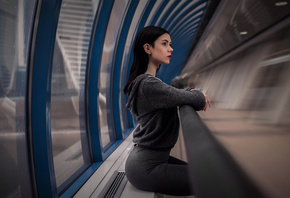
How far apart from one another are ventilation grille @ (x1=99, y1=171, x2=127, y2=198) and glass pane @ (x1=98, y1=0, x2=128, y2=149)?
2217 millimetres

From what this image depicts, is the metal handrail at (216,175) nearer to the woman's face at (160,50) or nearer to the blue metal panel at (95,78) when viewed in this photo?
the woman's face at (160,50)

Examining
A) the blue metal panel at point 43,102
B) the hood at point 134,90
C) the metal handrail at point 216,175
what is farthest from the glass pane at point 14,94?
the metal handrail at point 216,175

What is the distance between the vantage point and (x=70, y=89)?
352 cm

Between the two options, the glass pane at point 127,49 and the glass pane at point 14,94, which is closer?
the glass pane at point 14,94

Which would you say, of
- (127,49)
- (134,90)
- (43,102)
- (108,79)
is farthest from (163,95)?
(127,49)

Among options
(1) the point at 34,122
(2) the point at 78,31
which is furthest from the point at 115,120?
(1) the point at 34,122

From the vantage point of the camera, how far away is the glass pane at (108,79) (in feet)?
17.0

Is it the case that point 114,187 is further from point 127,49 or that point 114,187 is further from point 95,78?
point 127,49

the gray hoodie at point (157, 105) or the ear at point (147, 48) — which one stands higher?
the ear at point (147, 48)

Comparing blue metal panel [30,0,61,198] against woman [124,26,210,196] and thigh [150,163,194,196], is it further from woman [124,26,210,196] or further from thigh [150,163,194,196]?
thigh [150,163,194,196]

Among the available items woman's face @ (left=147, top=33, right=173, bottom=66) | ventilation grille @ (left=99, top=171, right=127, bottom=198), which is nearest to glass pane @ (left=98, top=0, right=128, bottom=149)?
ventilation grille @ (left=99, top=171, right=127, bottom=198)

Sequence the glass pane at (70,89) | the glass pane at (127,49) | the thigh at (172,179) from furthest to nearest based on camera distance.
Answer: the glass pane at (127,49), the glass pane at (70,89), the thigh at (172,179)

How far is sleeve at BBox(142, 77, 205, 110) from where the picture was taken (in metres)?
1.99

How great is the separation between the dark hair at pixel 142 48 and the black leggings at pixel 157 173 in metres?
0.67
